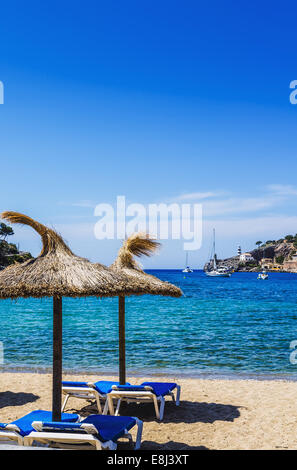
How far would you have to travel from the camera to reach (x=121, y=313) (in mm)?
8117

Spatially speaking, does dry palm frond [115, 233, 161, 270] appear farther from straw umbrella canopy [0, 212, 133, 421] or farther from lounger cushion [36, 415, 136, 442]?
lounger cushion [36, 415, 136, 442]

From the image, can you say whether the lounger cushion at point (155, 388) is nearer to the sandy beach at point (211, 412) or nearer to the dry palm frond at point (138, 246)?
the sandy beach at point (211, 412)

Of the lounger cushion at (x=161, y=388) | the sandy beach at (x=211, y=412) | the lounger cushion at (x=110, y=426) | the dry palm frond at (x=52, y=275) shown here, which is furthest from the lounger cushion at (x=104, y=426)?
the lounger cushion at (x=161, y=388)

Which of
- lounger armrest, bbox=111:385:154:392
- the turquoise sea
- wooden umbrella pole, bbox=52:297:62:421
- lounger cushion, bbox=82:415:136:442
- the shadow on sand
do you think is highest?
wooden umbrella pole, bbox=52:297:62:421

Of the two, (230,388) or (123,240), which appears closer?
(123,240)

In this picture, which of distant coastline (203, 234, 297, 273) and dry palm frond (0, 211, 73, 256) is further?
distant coastline (203, 234, 297, 273)

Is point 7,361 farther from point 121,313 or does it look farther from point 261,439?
point 261,439

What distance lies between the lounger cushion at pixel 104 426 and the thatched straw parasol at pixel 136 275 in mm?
1920

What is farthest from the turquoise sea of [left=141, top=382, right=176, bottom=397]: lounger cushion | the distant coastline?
the distant coastline

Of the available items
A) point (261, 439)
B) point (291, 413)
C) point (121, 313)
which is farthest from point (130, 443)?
point (291, 413)

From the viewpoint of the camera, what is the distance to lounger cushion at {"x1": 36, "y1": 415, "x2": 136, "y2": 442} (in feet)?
16.5
